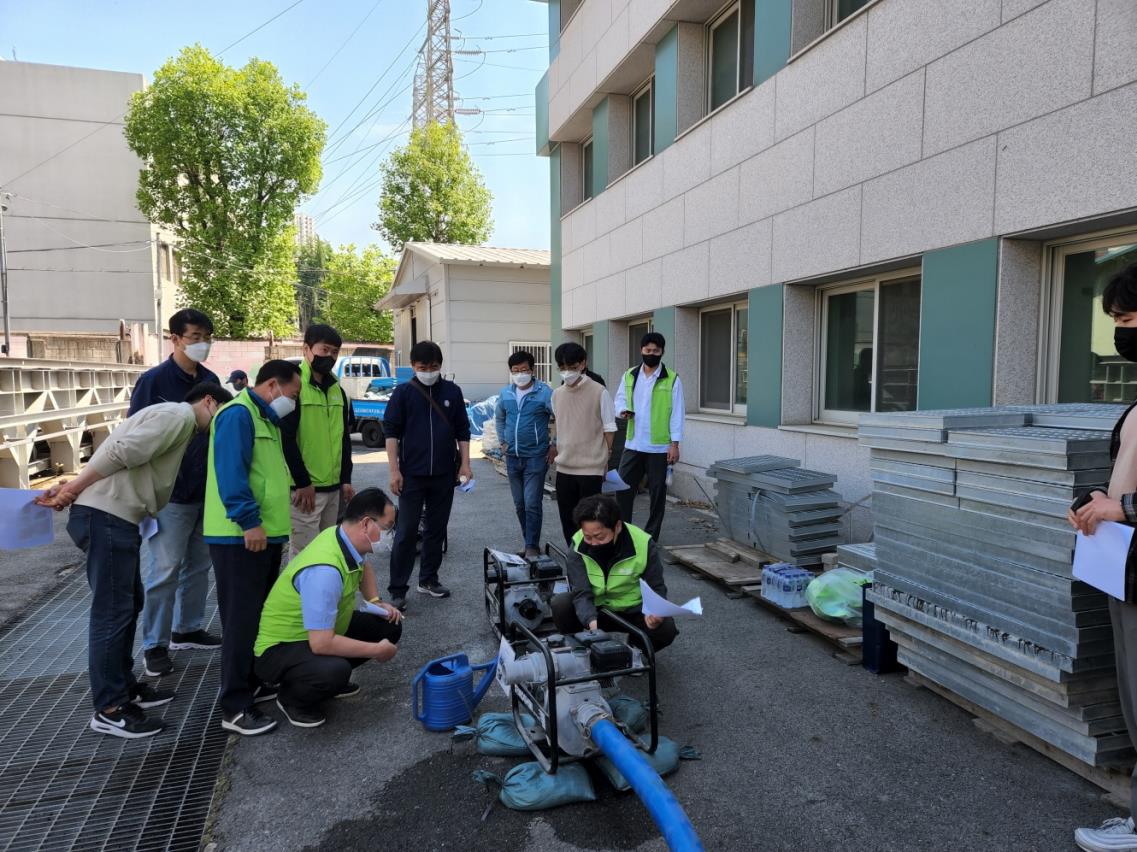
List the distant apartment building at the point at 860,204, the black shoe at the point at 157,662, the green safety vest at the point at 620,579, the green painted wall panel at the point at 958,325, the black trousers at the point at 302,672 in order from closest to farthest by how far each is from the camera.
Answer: the black trousers at the point at 302,672
the green safety vest at the point at 620,579
the black shoe at the point at 157,662
the distant apartment building at the point at 860,204
the green painted wall panel at the point at 958,325

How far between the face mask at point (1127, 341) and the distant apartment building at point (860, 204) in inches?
77.5

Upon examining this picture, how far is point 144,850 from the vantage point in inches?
97.0

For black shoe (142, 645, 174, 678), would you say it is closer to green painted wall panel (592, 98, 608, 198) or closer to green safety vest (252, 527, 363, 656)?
green safety vest (252, 527, 363, 656)

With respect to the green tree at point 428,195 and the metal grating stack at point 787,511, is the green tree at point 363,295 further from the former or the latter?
the metal grating stack at point 787,511

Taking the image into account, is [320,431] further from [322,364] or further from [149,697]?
[149,697]

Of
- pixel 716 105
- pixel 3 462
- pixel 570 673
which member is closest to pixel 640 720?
pixel 570 673

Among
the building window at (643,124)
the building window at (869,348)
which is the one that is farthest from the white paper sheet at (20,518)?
the building window at (643,124)

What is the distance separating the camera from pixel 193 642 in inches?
168

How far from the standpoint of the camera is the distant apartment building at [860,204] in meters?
4.11

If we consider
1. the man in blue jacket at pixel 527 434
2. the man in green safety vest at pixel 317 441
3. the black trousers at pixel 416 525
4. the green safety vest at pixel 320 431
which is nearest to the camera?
the man in green safety vest at pixel 317 441

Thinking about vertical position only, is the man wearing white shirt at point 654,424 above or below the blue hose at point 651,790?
above

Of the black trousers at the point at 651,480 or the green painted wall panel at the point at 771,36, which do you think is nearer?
the black trousers at the point at 651,480

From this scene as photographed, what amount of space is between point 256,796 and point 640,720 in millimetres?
1690

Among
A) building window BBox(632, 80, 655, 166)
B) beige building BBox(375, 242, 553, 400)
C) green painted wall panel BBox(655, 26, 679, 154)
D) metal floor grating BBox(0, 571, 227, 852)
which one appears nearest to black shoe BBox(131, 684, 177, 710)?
metal floor grating BBox(0, 571, 227, 852)
